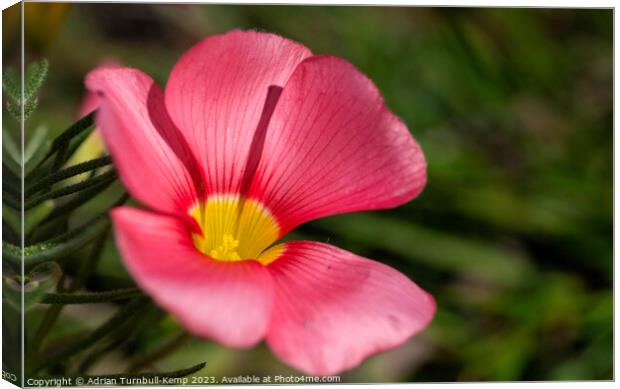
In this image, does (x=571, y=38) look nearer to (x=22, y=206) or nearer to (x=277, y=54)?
(x=277, y=54)

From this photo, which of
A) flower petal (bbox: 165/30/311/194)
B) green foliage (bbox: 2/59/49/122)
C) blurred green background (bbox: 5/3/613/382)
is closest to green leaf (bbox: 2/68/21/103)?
green foliage (bbox: 2/59/49/122)

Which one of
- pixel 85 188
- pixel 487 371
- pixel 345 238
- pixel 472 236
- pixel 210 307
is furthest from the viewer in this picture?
pixel 472 236

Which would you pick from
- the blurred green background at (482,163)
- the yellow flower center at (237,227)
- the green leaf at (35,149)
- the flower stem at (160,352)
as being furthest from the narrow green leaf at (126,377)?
the blurred green background at (482,163)

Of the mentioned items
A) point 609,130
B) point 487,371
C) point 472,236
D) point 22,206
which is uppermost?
point 22,206

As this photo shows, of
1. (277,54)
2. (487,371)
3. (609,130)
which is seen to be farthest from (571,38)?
(277,54)

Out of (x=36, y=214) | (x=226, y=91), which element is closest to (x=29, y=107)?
(x=36, y=214)

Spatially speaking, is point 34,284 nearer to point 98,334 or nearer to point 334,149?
point 98,334

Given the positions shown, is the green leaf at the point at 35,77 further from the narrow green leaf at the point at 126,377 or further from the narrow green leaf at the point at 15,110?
the narrow green leaf at the point at 126,377
